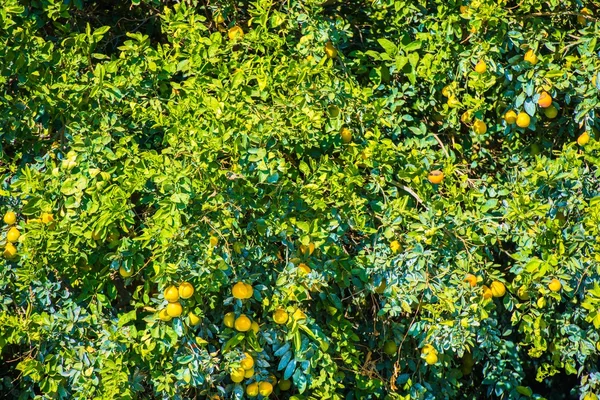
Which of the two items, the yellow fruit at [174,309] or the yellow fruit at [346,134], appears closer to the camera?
the yellow fruit at [174,309]

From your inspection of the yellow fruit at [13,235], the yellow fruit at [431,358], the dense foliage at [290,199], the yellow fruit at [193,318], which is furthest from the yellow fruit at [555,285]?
the yellow fruit at [13,235]

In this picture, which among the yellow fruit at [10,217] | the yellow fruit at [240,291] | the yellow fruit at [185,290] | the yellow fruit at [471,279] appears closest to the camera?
the yellow fruit at [185,290]

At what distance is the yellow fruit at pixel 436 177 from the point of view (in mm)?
3014

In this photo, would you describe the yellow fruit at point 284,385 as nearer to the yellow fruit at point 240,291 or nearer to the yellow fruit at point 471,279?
the yellow fruit at point 240,291

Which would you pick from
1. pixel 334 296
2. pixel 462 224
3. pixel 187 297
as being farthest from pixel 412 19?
pixel 187 297

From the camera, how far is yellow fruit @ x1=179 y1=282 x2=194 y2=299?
2586 millimetres

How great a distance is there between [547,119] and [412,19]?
2.16 ft

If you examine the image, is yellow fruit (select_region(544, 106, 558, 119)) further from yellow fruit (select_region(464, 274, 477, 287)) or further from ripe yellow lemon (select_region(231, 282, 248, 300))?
ripe yellow lemon (select_region(231, 282, 248, 300))

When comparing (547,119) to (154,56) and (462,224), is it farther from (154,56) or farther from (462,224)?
(154,56)

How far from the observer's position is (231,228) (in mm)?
2664

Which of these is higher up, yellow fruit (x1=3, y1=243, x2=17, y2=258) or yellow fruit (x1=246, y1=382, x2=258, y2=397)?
yellow fruit (x1=3, y1=243, x2=17, y2=258)

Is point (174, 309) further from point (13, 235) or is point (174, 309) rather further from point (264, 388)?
point (13, 235)

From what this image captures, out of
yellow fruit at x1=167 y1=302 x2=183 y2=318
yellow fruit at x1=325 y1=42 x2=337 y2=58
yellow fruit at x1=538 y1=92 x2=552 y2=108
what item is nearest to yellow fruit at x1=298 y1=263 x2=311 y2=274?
yellow fruit at x1=167 y1=302 x2=183 y2=318

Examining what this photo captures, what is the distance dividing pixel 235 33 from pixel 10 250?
1.08 m
